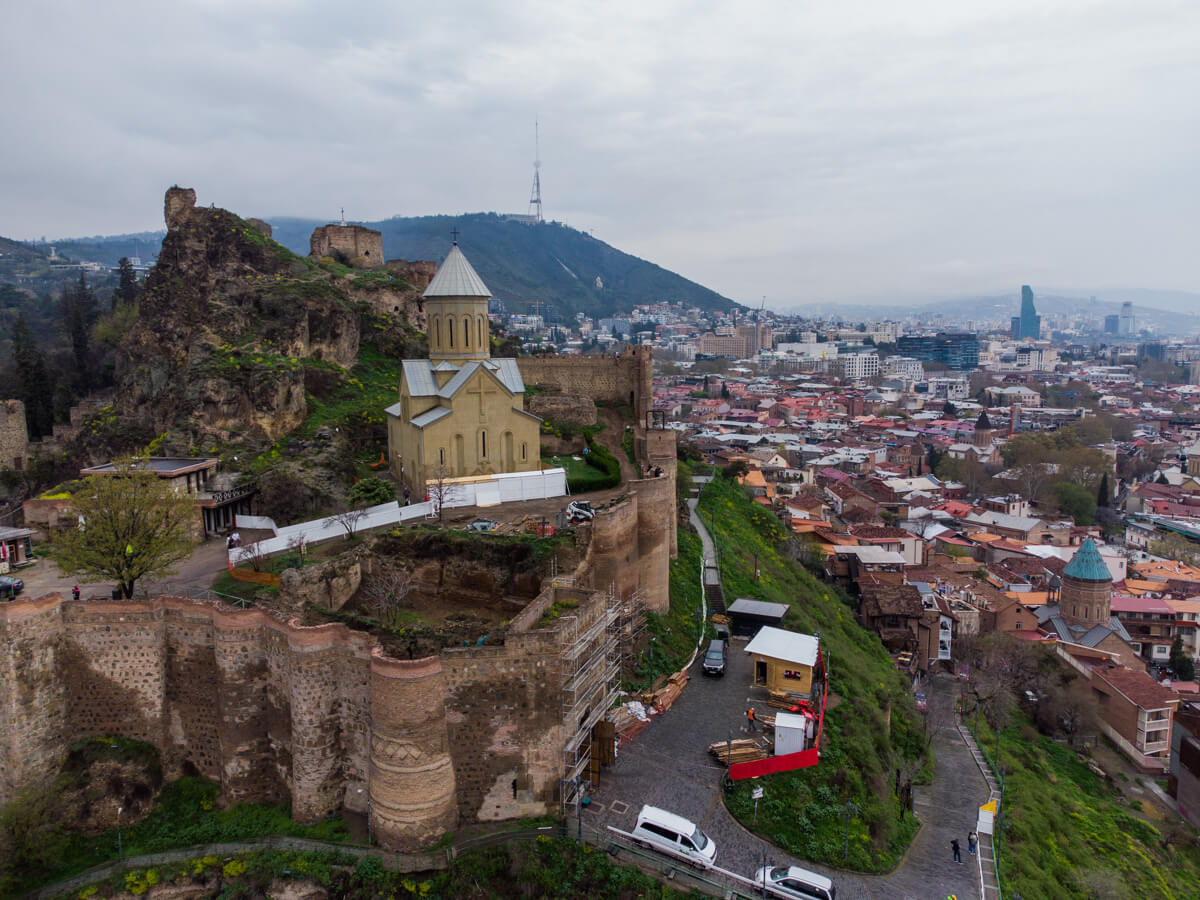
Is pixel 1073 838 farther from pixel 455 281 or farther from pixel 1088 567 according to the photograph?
pixel 455 281

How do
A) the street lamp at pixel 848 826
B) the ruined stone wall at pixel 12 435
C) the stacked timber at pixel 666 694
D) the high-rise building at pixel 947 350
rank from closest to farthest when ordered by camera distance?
the street lamp at pixel 848 826
the stacked timber at pixel 666 694
the ruined stone wall at pixel 12 435
the high-rise building at pixel 947 350

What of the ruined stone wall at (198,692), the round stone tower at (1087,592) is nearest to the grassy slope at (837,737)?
the ruined stone wall at (198,692)

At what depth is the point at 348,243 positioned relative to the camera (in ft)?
149

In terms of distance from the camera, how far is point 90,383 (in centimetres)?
4416

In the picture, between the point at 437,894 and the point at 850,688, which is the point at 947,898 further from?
the point at 437,894

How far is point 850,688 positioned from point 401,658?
518 inches

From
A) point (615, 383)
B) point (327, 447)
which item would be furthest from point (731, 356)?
point (327, 447)

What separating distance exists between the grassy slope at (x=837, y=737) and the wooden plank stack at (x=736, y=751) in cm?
62

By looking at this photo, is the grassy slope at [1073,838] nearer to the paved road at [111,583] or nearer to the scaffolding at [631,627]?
the scaffolding at [631,627]

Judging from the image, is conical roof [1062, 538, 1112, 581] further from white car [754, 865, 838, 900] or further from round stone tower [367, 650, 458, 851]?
round stone tower [367, 650, 458, 851]

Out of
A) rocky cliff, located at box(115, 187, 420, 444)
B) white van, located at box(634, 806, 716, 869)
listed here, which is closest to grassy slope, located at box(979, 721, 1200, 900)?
white van, located at box(634, 806, 716, 869)

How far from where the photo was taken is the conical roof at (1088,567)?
3672 cm

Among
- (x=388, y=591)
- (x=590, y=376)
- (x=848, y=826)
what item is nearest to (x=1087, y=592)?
(x=590, y=376)

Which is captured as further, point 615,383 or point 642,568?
point 615,383
